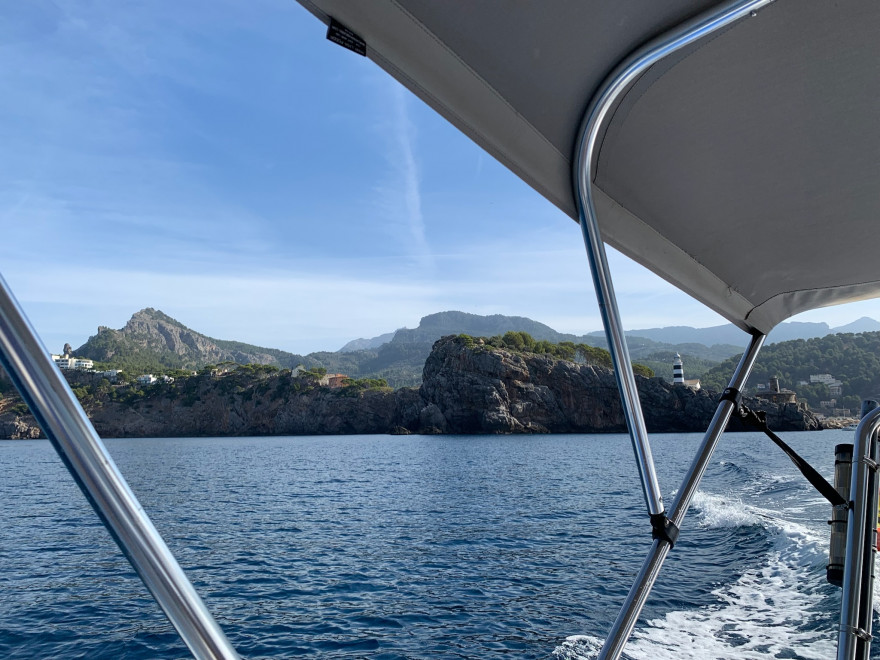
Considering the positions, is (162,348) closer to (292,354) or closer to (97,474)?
(292,354)

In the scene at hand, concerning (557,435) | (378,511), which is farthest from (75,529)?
(557,435)

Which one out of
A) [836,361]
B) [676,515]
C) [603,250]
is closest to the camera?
[603,250]

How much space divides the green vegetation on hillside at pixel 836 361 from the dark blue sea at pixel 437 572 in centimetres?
1088

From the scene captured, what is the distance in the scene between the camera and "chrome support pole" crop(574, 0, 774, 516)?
102cm

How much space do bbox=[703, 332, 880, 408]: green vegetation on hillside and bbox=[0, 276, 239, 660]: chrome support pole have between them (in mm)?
32049

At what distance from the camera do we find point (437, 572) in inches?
488

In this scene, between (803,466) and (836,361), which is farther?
(836,361)

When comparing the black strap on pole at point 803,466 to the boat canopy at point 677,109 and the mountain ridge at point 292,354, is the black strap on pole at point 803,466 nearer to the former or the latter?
the boat canopy at point 677,109

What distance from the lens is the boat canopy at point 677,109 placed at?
906 millimetres

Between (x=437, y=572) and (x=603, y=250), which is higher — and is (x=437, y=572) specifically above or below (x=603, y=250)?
below

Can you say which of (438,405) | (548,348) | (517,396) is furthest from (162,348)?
(517,396)

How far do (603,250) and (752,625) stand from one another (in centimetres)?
898

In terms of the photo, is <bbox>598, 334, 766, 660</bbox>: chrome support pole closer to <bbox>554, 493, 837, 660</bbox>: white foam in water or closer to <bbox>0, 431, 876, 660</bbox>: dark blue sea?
<bbox>0, 431, 876, 660</bbox>: dark blue sea

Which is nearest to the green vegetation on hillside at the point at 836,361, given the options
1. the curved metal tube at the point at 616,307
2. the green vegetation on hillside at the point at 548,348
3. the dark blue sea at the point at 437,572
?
the dark blue sea at the point at 437,572
